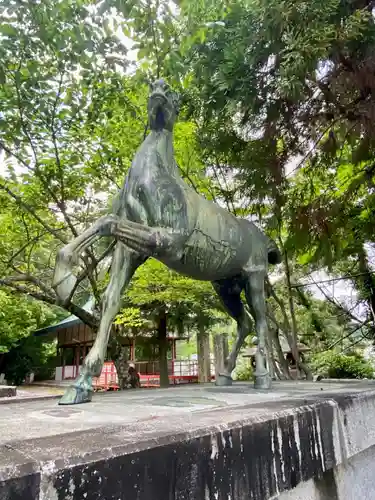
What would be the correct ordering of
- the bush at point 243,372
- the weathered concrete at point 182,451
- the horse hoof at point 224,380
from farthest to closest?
the bush at point 243,372
the horse hoof at point 224,380
the weathered concrete at point 182,451

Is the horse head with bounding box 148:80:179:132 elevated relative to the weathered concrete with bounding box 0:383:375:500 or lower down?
elevated

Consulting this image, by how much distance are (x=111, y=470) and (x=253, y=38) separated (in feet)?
14.2

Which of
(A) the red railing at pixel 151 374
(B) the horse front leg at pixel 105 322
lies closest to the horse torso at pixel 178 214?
(B) the horse front leg at pixel 105 322

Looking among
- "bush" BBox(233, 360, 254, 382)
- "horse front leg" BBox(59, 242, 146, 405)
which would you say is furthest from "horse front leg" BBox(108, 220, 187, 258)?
"bush" BBox(233, 360, 254, 382)

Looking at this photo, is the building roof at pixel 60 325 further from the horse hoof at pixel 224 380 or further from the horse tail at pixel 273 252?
the horse tail at pixel 273 252

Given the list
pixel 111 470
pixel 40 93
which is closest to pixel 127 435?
pixel 111 470

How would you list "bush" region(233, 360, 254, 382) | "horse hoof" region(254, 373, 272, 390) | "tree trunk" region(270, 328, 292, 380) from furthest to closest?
"bush" region(233, 360, 254, 382) < "tree trunk" region(270, 328, 292, 380) < "horse hoof" region(254, 373, 272, 390)

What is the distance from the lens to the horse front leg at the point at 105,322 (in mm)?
2316

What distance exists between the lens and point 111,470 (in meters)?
1.12

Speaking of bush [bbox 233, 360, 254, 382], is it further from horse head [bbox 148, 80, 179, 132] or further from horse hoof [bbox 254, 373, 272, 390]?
horse head [bbox 148, 80, 179, 132]

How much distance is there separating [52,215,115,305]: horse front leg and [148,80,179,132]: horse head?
1.01 meters

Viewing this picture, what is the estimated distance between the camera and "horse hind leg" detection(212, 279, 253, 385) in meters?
3.81

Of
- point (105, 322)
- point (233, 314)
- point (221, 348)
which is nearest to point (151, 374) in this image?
point (221, 348)

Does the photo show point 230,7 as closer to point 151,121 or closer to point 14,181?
point 151,121
